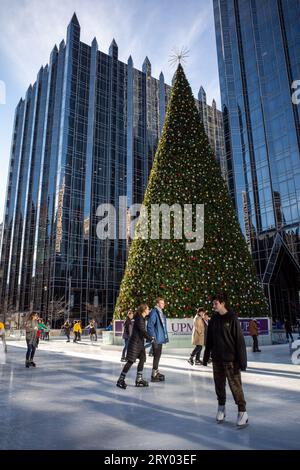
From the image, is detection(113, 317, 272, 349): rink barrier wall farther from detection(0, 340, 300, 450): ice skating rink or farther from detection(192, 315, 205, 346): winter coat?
detection(0, 340, 300, 450): ice skating rink

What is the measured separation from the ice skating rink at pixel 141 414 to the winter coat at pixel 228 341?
0.74 m

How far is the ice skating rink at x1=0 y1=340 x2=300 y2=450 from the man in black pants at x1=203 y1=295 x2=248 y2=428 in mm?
304

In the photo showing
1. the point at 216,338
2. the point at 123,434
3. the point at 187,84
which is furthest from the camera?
the point at 187,84

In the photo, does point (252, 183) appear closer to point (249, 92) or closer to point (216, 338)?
point (249, 92)

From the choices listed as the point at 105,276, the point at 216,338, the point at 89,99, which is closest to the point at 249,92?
the point at 89,99

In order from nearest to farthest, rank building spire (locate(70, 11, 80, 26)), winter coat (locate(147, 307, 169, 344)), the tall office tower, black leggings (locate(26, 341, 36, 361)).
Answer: winter coat (locate(147, 307, 169, 344)) → black leggings (locate(26, 341, 36, 361)) → building spire (locate(70, 11, 80, 26)) → the tall office tower

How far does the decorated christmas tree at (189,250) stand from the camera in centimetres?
1420

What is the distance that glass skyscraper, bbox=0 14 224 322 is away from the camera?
45344 millimetres

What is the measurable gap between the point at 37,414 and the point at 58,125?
49.3 m

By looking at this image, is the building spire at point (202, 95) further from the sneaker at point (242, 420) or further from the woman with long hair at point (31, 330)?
the sneaker at point (242, 420)

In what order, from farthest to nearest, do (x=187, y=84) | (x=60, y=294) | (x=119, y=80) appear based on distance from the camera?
(x=119, y=80) → (x=60, y=294) → (x=187, y=84)

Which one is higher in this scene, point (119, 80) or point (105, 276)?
point (119, 80)

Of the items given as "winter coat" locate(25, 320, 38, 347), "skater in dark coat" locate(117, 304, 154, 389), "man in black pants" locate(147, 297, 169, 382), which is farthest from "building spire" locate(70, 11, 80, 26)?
"skater in dark coat" locate(117, 304, 154, 389)

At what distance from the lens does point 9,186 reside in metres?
62.7
